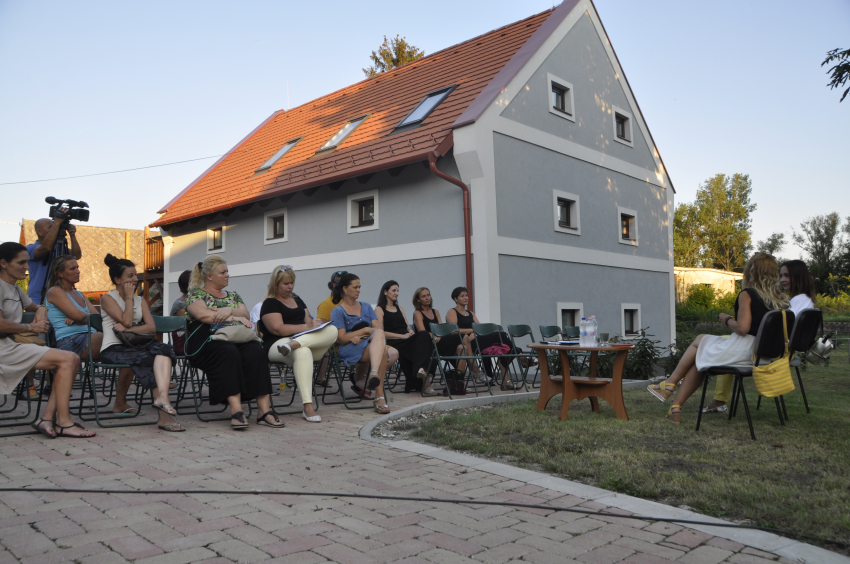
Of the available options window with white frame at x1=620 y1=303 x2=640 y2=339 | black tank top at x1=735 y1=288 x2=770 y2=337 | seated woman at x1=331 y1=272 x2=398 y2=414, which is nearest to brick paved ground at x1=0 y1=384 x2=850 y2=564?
seated woman at x1=331 y1=272 x2=398 y2=414

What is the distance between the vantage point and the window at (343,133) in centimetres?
1616

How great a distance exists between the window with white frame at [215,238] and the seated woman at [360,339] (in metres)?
11.8

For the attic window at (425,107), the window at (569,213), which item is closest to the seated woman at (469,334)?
the attic window at (425,107)

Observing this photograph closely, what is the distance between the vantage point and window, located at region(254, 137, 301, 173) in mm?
18203

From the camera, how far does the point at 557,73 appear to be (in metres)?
15.0

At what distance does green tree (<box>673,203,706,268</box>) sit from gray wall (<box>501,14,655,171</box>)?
40.1m

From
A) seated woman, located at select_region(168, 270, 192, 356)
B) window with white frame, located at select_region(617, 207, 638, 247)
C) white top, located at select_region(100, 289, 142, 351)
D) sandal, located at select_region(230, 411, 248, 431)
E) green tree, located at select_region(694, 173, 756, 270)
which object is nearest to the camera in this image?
sandal, located at select_region(230, 411, 248, 431)

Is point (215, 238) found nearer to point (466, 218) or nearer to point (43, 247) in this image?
point (466, 218)

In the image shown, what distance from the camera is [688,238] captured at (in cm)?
5603

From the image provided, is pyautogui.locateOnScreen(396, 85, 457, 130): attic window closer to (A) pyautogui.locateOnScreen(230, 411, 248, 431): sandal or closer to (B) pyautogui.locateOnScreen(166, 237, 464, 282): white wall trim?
(B) pyautogui.locateOnScreen(166, 237, 464, 282): white wall trim

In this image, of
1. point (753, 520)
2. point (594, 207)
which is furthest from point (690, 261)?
point (753, 520)

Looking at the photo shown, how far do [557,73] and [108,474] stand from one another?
44.0 ft

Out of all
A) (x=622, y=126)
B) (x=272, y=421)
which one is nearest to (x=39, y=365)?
(x=272, y=421)

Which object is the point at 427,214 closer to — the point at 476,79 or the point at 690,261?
the point at 476,79
